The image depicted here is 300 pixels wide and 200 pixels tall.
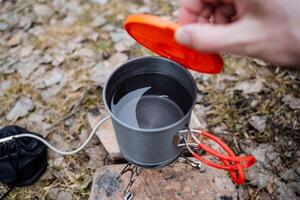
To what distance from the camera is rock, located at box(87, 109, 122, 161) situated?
1749mm

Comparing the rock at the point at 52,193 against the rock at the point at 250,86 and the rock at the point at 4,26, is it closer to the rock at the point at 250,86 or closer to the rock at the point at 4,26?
the rock at the point at 250,86

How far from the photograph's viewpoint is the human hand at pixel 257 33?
1.08 m

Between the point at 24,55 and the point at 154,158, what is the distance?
142cm

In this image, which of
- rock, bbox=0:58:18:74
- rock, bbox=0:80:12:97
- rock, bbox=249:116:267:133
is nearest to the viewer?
Answer: rock, bbox=249:116:267:133

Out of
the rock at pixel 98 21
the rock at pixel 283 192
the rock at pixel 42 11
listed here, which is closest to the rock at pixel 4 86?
the rock at pixel 42 11

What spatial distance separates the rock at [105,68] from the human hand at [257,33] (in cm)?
110

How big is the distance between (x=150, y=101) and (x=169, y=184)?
1.34ft

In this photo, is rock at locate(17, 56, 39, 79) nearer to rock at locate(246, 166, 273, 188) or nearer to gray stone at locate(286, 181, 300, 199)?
rock at locate(246, 166, 273, 188)

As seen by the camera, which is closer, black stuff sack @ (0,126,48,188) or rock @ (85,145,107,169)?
black stuff sack @ (0,126,48,188)

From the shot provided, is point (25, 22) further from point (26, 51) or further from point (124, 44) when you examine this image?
point (124, 44)

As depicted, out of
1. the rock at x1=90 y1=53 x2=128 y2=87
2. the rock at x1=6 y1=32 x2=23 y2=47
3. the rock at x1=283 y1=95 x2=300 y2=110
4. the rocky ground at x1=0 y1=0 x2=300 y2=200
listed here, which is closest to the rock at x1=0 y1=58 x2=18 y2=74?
the rocky ground at x1=0 y1=0 x2=300 y2=200

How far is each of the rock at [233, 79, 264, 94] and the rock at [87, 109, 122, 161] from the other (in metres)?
0.84

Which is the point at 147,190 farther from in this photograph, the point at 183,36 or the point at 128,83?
the point at 183,36

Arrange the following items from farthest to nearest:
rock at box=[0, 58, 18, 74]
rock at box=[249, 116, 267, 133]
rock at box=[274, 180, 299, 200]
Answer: rock at box=[0, 58, 18, 74] → rock at box=[249, 116, 267, 133] → rock at box=[274, 180, 299, 200]
